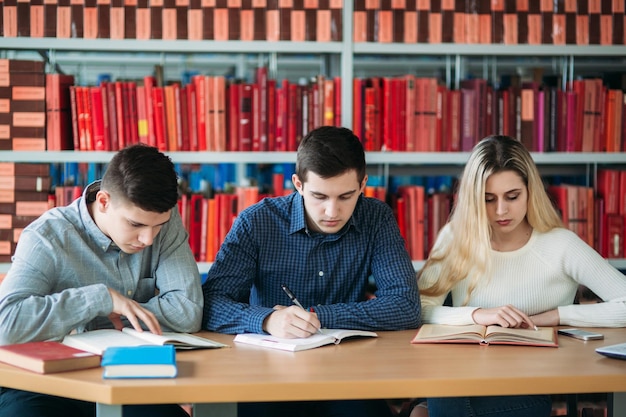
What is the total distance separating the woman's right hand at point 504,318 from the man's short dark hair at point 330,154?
1.56 ft

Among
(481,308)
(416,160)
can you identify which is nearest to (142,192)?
(481,308)

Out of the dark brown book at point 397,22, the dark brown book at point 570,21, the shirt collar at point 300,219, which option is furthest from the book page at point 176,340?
the dark brown book at point 570,21

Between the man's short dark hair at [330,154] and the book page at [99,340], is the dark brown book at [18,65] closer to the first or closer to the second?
the man's short dark hair at [330,154]

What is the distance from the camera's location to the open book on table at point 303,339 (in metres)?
1.83

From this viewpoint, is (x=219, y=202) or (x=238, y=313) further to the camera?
(x=219, y=202)

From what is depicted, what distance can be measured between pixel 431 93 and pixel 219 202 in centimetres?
96

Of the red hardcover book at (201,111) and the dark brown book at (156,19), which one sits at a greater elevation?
the dark brown book at (156,19)

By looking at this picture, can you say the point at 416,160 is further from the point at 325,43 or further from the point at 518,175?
the point at 518,175

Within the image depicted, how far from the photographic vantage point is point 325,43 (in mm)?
3197

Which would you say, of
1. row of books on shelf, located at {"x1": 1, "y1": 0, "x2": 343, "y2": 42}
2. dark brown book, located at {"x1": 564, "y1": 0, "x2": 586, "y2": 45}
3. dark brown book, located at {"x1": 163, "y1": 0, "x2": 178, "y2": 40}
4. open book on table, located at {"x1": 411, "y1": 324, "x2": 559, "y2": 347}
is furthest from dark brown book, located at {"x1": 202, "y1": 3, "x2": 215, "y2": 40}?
open book on table, located at {"x1": 411, "y1": 324, "x2": 559, "y2": 347}

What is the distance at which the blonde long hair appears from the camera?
Answer: 2311 millimetres

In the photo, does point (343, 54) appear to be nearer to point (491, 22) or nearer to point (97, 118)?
point (491, 22)

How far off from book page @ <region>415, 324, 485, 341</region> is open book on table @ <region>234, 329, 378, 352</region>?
0.42 feet

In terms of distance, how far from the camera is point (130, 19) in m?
3.14
